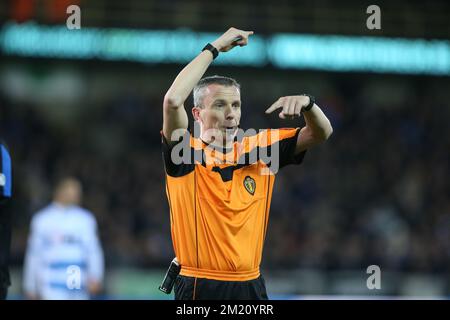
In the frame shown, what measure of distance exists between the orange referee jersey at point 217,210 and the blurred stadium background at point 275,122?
9.11 meters

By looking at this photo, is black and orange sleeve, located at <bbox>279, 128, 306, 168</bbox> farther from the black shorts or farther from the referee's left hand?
the black shorts

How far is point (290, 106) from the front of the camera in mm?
3857

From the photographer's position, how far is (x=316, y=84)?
17750mm

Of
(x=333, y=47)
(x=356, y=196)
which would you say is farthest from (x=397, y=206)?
(x=333, y=47)

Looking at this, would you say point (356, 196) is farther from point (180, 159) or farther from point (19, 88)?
point (180, 159)

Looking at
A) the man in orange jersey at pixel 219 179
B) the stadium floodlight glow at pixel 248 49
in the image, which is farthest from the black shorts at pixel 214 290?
the stadium floodlight glow at pixel 248 49

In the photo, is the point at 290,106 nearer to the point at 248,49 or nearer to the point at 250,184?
the point at 250,184

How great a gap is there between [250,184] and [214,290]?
60 cm
